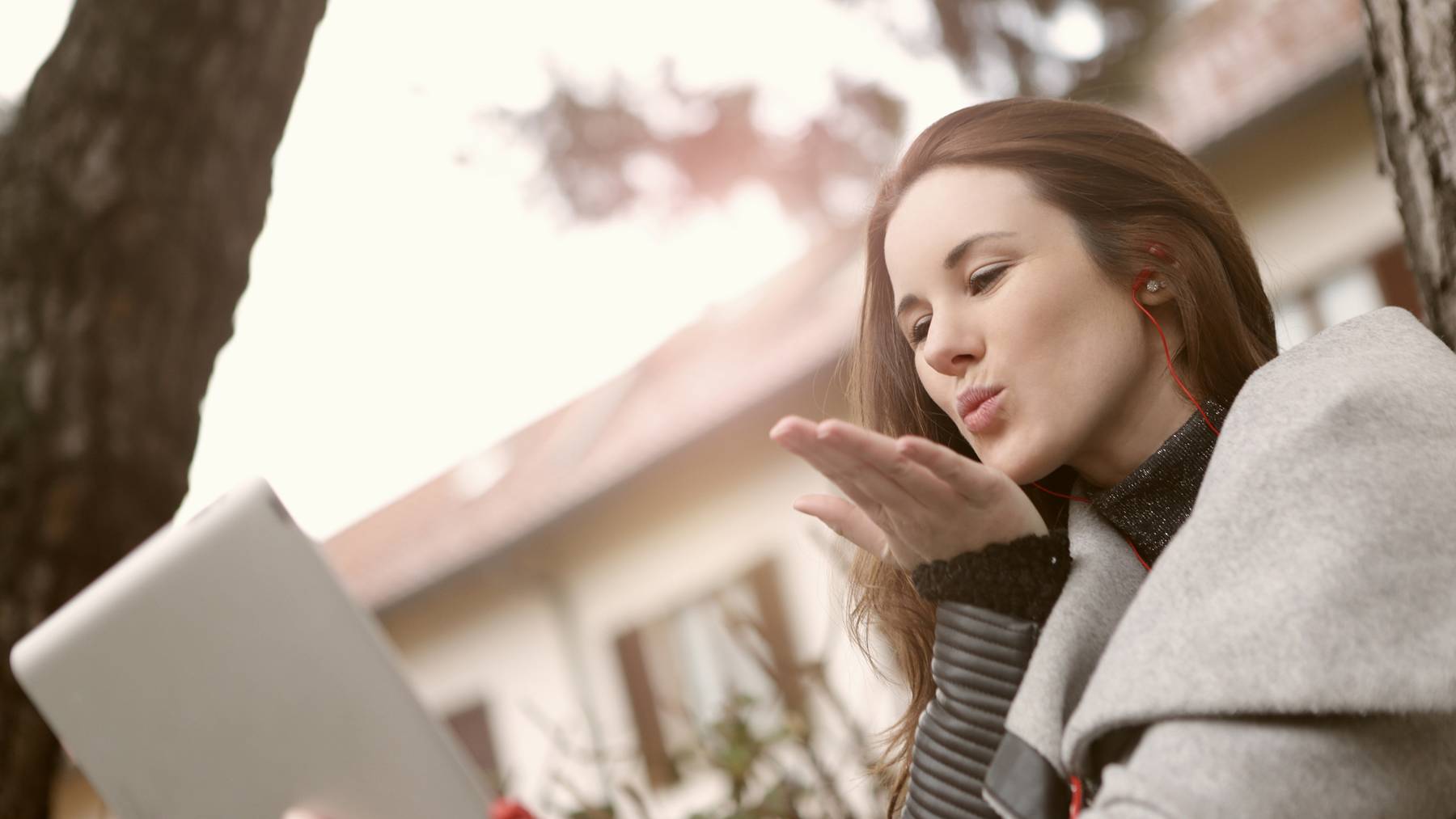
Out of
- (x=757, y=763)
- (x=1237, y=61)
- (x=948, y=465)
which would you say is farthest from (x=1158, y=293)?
(x=1237, y=61)

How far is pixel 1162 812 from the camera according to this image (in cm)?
121

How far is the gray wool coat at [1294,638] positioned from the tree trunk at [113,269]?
1.88 meters

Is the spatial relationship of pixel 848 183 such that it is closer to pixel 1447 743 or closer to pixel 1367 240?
pixel 1367 240

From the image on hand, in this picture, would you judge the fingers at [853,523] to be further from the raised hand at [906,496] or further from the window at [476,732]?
the window at [476,732]

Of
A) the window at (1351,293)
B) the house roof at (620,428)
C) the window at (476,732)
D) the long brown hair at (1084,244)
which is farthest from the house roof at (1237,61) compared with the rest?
the window at (476,732)

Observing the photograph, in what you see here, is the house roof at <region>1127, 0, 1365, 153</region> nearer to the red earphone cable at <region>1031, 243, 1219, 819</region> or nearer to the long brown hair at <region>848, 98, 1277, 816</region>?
the long brown hair at <region>848, 98, 1277, 816</region>

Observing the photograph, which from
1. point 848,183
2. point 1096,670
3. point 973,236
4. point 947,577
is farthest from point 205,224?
point 848,183

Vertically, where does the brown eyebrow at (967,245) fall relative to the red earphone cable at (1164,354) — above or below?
A: above

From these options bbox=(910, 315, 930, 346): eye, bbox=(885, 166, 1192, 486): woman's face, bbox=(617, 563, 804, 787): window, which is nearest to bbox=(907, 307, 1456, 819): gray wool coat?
bbox=(885, 166, 1192, 486): woman's face

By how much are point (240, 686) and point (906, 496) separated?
806mm

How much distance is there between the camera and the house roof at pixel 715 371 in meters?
6.68

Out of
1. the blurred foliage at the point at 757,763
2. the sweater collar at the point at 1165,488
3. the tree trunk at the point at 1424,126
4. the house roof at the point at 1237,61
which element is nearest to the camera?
the sweater collar at the point at 1165,488

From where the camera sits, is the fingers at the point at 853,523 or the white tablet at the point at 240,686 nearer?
the white tablet at the point at 240,686

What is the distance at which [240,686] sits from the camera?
1.53 metres
